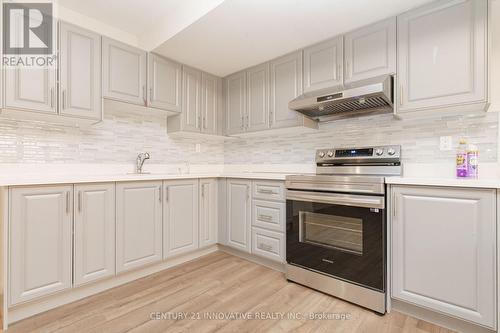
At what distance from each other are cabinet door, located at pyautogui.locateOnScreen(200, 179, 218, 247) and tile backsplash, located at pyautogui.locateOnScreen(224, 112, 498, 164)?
0.74 m

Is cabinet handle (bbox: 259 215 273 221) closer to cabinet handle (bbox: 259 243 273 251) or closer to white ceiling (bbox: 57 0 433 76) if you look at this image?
cabinet handle (bbox: 259 243 273 251)

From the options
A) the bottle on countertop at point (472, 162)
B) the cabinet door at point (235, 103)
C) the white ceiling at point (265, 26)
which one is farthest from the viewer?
the cabinet door at point (235, 103)

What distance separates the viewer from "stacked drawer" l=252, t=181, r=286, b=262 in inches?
93.5

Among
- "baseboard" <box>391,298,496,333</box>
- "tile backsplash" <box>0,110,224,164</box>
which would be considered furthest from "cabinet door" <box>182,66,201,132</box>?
"baseboard" <box>391,298,496,333</box>

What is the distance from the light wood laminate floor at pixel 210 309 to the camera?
1.58 m

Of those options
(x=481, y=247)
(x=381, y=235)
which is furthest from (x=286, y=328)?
(x=481, y=247)

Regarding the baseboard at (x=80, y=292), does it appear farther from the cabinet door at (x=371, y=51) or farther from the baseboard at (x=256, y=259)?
the cabinet door at (x=371, y=51)

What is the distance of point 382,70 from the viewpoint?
6.54ft

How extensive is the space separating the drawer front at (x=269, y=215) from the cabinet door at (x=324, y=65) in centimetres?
119

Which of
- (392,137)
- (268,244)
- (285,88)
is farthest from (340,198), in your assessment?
(285,88)

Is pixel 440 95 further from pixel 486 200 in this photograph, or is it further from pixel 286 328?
pixel 286 328

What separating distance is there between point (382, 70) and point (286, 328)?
2.03 metres

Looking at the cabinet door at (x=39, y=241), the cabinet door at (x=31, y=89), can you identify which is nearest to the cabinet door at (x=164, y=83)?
the cabinet door at (x=31, y=89)

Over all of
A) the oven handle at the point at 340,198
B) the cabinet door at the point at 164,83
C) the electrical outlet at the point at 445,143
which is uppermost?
the cabinet door at the point at 164,83
